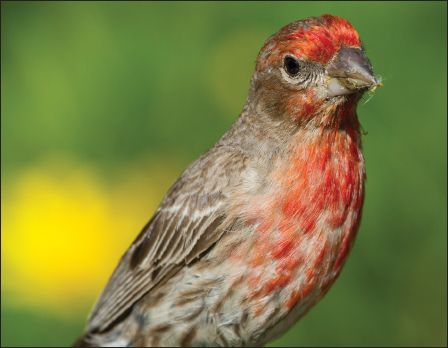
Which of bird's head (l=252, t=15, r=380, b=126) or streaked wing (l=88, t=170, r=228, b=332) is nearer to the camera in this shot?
bird's head (l=252, t=15, r=380, b=126)

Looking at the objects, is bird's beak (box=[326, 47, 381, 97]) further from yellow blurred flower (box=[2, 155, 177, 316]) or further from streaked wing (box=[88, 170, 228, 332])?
yellow blurred flower (box=[2, 155, 177, 316])

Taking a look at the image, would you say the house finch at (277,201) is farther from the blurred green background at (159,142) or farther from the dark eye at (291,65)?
the blurred green background at (159,142)

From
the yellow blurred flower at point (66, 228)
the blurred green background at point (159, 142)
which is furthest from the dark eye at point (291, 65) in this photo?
the yellow blurred flower at point (66, 228)

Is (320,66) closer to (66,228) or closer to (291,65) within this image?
(291,65)

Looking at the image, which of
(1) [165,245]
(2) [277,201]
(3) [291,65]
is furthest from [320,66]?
(1) [165,245]

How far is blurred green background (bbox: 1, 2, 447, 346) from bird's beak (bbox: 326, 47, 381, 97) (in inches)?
65.9

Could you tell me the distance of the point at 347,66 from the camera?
4121 millimetres

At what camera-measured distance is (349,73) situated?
4.10 meters

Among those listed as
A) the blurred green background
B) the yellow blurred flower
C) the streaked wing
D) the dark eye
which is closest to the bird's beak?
the dark eye

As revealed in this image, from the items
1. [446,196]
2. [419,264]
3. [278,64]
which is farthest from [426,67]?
[278,64]

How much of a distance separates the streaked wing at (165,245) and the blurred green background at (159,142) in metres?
0.54

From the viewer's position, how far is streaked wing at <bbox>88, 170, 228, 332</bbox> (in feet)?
14.9

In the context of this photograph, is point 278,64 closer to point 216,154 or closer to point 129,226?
point 216,154

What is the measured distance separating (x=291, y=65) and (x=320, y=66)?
0.45 ft
